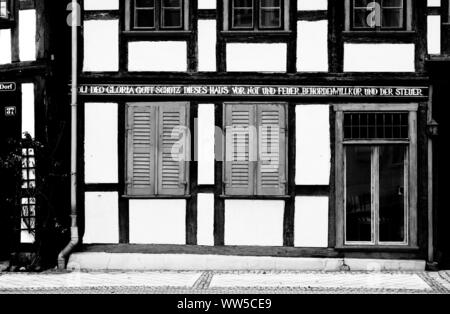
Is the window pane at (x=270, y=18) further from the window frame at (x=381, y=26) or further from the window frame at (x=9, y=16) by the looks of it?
the window frame at (x=9, y=16)

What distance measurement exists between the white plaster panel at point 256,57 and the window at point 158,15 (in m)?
1.11

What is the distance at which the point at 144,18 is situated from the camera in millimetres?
14469

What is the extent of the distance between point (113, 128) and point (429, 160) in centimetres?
576

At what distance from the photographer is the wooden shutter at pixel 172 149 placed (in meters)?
14.3

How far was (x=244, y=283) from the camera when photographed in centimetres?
1265

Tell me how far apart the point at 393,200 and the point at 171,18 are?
17.2 feet

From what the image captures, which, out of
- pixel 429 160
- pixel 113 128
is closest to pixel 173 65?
pixel 113 128

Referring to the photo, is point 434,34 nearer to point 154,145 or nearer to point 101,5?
point 154,145

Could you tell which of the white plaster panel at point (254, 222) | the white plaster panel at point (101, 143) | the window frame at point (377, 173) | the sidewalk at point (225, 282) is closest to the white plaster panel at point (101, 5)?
the white plaster panel at point (101, 143)

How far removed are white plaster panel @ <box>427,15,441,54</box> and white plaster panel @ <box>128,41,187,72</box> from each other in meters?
4.42

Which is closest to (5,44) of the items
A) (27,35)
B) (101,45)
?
(27,35)

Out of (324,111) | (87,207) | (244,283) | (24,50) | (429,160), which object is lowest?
(244,283)

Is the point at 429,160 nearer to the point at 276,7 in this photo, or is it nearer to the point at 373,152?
the point at 373,152

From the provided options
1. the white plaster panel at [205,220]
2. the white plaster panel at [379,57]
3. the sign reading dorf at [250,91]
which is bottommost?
the white plaster panel at [205,220]
